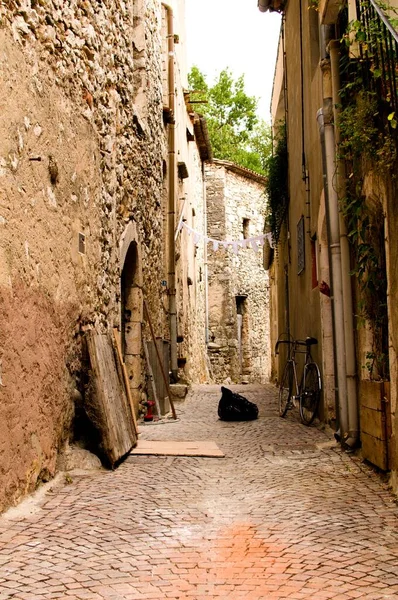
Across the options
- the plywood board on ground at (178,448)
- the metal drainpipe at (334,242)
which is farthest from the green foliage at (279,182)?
the plywood board on ground at (178,448)

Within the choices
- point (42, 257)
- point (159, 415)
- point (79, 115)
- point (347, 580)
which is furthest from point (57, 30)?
point (159, 415)

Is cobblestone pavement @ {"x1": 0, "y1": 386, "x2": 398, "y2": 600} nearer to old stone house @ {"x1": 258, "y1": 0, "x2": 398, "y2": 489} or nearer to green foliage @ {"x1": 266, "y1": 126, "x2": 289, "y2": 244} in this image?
old stone house @ {"x1": 258, "y1": 0, "x2": 398, "y2": 489}

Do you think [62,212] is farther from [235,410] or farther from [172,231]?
[172,231]

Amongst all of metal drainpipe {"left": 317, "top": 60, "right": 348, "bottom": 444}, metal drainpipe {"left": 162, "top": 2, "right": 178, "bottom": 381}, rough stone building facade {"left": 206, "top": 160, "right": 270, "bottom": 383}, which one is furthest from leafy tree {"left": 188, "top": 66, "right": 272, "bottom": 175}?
metal drainpipe {"left": 317, "top": 60, "right": 348, "bottom": 444}

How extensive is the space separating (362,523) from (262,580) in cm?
108

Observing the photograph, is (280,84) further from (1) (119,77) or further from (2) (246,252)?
(2) (246,252)

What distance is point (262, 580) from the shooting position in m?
3.01

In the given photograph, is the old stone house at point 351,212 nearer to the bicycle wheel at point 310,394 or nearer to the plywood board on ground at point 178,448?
the bicycle wheel at point 310,394

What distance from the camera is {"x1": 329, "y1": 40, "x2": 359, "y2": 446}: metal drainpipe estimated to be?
6.19 metres

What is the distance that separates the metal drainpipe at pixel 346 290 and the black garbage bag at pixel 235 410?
2.86 metres

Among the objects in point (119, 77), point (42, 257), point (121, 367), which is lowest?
point (121, 367)

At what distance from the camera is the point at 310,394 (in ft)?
27.9

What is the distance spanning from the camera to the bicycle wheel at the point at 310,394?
26.6 feet

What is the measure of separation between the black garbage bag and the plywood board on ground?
210 cm
